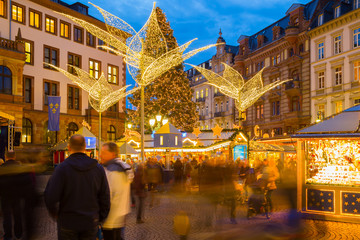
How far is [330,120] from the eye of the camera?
12.5 meters

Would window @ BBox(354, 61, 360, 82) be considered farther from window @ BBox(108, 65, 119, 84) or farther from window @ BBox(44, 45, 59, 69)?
window @ BBox(44, 45, 59, 69)

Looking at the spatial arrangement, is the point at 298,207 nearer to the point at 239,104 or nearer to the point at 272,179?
the point at 272,179

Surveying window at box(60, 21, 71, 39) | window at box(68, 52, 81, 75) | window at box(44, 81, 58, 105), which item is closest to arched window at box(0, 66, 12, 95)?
window at box(44, 81, 58, 105)

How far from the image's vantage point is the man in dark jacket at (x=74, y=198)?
13.3 ft

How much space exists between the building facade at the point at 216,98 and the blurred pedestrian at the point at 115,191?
51846 mm

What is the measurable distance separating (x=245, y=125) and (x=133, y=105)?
653 inches

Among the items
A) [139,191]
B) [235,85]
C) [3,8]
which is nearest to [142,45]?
[139,191]

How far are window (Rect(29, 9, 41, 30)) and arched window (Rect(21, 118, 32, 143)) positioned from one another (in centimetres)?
872

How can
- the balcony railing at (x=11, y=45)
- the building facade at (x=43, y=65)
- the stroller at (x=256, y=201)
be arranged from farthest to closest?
the building facade at (x=43, y=65) < the balcony railing at (x=11, y=45) < the stroller at (x=256, y=201)

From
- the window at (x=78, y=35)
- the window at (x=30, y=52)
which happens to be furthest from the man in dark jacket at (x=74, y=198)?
the window at (x=78, y=35)

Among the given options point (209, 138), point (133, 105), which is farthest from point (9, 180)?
point (133, 105)

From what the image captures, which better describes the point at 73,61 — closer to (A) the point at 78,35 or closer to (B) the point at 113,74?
(A) the point at 78,35

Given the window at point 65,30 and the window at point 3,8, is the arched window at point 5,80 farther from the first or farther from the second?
the window at point 65,30

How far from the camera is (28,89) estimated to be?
3572cm
